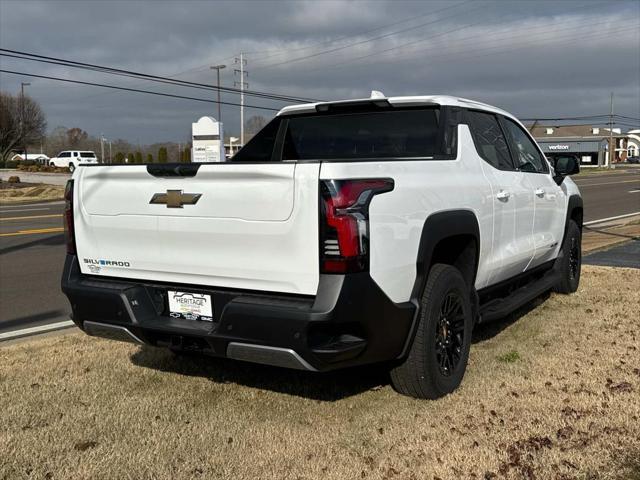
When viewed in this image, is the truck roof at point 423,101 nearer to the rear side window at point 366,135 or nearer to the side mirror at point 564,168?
the rear side window at point 366,135

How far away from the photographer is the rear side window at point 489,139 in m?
4.92

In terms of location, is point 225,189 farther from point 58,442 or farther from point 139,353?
point 139,353

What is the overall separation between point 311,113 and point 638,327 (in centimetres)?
342

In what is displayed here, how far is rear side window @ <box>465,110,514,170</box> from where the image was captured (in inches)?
194

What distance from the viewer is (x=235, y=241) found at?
3.58 metres

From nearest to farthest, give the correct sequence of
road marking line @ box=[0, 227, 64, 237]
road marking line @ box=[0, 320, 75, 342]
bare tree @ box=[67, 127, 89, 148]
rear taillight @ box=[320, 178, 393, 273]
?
rear taillight @ box=[320, 178, 393, 273] < road marking line @ box=[0, 320, 75, 342] < road marking line @ box=[0, 227, 64, 237] < bare tree @ box=[67, 127, 89, 148]

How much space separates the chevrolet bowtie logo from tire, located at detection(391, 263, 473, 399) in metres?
1.46

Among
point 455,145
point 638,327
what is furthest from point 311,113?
point 638,327

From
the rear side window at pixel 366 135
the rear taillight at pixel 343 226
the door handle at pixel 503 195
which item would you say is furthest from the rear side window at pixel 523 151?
the rear taillight at pixel 343 226

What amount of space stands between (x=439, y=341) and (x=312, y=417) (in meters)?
0.93

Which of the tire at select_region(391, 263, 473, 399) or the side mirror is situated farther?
the side mirror

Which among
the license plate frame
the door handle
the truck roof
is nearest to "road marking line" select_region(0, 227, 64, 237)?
the truck roof

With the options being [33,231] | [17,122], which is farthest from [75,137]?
[33,231]

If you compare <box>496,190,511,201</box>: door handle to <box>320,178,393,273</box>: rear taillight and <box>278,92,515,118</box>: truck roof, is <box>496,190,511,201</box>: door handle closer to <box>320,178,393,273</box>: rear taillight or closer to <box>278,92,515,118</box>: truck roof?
<box>278,92,515,118</box>: truck roof
